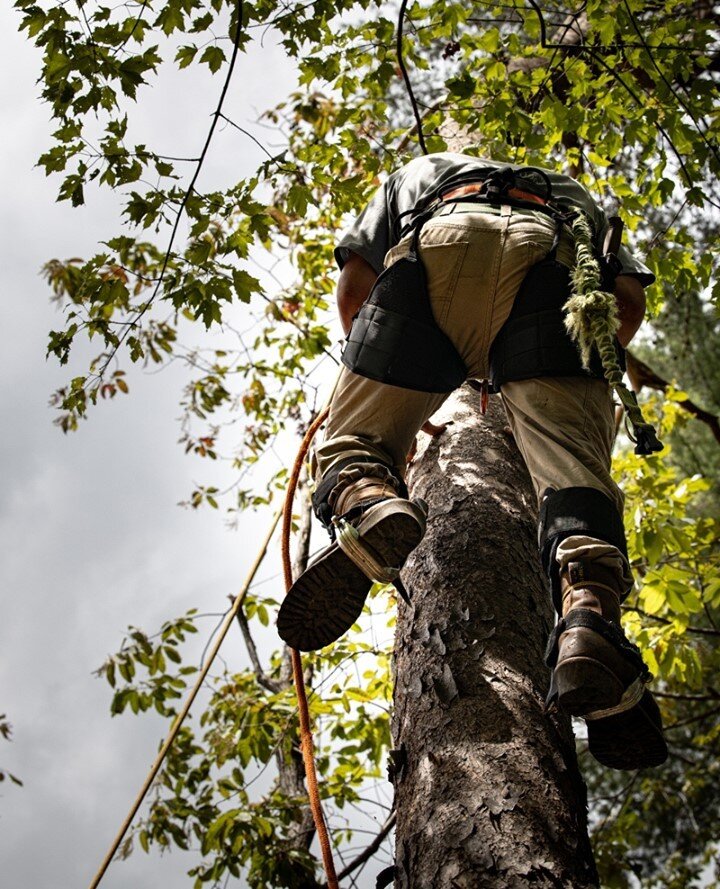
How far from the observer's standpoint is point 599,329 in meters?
2.04

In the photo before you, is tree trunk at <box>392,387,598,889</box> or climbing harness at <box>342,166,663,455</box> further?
climbing harness at <box>342,166,663,455</box>

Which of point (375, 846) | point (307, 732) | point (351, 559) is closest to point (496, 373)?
point (351, 559)

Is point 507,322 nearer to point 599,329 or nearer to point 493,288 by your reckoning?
Result: point 493,288

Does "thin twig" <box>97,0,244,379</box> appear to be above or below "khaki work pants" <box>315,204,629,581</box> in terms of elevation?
above

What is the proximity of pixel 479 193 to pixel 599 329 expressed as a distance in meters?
0.57

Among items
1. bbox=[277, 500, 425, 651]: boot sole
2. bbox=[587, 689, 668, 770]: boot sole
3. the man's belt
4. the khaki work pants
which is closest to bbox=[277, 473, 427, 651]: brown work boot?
bbox=[277, 500, 425, 651]: boot sole

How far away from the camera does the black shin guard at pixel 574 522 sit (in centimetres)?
191

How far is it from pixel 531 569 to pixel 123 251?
186 cm

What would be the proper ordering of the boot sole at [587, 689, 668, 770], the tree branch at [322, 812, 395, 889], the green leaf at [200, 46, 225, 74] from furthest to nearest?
the tree branch at [322, 812, 395, 889] < the green leaf at [200, 46, 225, 74] < the boot sole at [587, 689, 668, 770]

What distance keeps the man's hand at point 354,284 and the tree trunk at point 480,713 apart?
598 mm

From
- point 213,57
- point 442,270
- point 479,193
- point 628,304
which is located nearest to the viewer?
point 442,270

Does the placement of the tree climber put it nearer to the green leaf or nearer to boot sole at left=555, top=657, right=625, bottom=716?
boot sole at left=555, top=657, right=625, bottom=716

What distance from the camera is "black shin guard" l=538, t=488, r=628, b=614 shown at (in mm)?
1908

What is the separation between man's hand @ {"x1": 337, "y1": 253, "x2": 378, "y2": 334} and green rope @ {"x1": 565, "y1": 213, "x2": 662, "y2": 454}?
64cm
